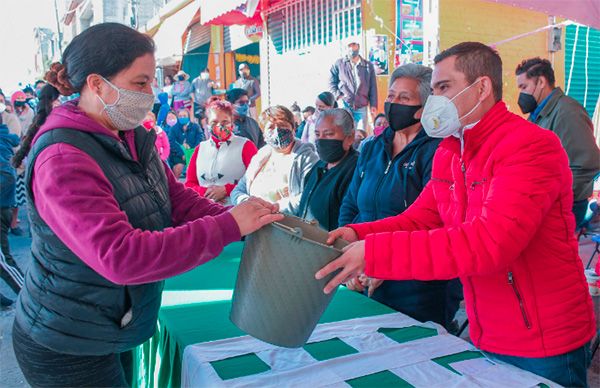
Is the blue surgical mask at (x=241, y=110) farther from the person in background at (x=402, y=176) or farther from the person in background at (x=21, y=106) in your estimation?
the person in background at (x=21, y=106)

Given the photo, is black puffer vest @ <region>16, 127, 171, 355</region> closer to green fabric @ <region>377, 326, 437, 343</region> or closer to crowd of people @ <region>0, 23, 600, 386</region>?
crowd of people @ <region>0, 23, 600, 386</region>

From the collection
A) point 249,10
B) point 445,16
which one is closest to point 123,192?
point 445,16

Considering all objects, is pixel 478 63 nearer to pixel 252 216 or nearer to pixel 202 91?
pixel 252 216

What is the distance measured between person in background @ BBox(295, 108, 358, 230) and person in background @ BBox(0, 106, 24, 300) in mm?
2838

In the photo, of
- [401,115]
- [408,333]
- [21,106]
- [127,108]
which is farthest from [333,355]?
[21,106]

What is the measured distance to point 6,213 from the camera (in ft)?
17.2

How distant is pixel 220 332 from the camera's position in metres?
A: 1.87

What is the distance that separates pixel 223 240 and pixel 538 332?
1.00 metres

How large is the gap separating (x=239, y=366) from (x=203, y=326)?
1.44 feet

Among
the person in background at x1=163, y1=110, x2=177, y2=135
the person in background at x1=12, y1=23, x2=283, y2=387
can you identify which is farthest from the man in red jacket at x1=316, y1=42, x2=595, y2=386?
the person in background at x1=163, y1=110, x2=177, y2=135

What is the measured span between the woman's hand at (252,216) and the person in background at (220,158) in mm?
2942

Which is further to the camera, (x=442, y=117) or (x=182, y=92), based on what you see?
(x=182, y=92)

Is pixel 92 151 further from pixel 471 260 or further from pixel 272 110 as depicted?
pixel 272 110

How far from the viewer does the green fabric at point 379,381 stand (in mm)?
1431
